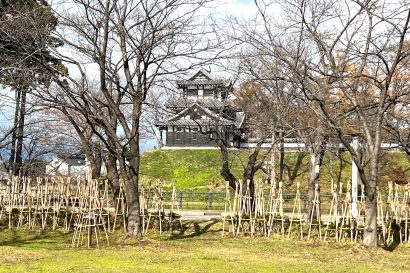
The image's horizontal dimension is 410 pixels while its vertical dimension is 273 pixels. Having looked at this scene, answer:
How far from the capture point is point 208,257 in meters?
9.76

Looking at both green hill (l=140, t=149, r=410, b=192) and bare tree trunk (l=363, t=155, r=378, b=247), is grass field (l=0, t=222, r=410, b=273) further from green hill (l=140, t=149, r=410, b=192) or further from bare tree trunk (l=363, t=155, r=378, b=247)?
green hill (l=140, t=149, r=410, b=192)

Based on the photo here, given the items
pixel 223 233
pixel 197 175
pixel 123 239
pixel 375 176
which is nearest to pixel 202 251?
pixel 123 239

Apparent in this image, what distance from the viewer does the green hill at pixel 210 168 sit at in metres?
33.0

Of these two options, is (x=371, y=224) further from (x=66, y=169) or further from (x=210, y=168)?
(x=66, y=169)

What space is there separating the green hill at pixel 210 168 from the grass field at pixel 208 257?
1867cm

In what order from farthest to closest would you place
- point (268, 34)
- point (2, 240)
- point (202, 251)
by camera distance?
1. point (2, 240)
2. point (268, 34)
3. point (202, 251)

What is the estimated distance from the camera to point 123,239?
1239cm

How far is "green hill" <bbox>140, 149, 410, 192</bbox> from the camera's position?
33.0 metres

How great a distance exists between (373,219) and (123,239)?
21.0ft

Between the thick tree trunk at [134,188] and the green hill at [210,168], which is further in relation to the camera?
the green hill at [210,168]

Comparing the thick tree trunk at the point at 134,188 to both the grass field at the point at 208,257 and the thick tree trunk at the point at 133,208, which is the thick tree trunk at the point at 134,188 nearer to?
the thick tree trunk at the point at 133,208

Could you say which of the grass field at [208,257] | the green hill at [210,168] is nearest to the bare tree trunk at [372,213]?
the grass field at [208,257]

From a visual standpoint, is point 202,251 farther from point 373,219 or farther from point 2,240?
point 2,240

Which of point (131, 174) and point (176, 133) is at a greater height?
point (176, 133)
